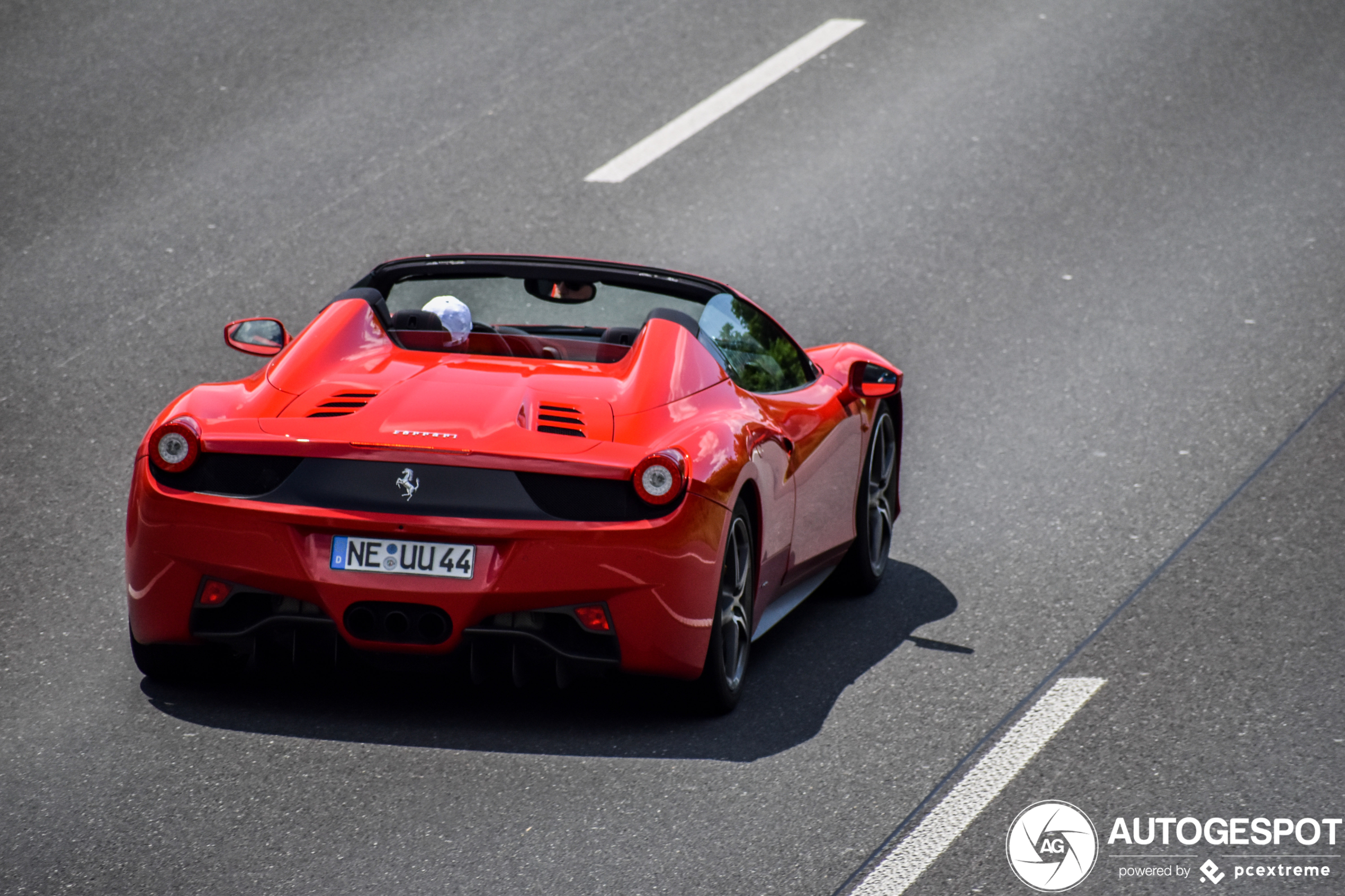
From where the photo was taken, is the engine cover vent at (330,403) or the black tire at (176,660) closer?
the engine cover vent at (330,403)

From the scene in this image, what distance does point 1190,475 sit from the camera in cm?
927

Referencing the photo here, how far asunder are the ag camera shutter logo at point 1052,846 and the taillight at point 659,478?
1.36 meters

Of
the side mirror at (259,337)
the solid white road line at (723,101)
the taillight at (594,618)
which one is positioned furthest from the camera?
the solid white road line at (723,101)

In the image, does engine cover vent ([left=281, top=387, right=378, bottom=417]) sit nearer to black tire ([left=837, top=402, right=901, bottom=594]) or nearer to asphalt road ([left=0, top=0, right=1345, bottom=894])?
asphalt road ([left=0, top=0, right=1345, bottom=894])

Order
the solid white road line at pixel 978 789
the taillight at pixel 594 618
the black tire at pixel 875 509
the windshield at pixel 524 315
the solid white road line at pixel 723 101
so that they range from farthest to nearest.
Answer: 1. the solid white road line at pixel 723 101
2. the black tire at pixel 875 509
3. the windshield at pixel 524 315
4. the taillight at pixel 594 618
5. the solid white road line at pixel 978 789

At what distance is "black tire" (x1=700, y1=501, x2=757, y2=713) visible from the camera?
5.83 meters

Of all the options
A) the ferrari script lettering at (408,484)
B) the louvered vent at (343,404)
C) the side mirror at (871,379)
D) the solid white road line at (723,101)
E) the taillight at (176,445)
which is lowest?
the solid white road line at (723,101)

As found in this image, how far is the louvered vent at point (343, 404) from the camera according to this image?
18.5ft

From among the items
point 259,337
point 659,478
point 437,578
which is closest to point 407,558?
point 437,578

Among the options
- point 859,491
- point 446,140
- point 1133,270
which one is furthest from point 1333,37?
point 859,491

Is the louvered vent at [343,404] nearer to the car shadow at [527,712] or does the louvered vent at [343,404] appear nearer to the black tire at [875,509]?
the car shadow at [527,712]
